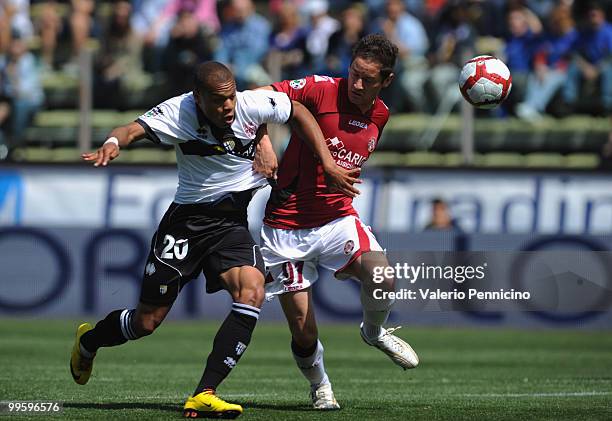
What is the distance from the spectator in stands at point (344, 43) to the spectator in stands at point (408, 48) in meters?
0.49

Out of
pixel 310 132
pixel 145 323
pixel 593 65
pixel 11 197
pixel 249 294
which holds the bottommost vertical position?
pixel 11 197

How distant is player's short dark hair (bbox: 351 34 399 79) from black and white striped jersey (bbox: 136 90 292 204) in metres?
0.65

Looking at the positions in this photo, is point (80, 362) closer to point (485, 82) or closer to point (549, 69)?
point (485, 82)

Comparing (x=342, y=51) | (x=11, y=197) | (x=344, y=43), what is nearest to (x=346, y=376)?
(x=342, y=51)

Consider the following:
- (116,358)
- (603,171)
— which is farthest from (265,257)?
(603,171)

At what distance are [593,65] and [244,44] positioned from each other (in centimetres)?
518

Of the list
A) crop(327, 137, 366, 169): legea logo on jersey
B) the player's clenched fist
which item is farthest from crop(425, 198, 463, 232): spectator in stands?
the player's clenched fist

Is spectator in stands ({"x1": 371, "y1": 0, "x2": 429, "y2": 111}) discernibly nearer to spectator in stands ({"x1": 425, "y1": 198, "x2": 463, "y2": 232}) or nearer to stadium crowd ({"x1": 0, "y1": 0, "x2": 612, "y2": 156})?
stadium crowd ({"x1": 0, "y1": 0, "x2": 612, "y2": 156})

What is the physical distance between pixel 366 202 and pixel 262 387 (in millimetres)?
7973

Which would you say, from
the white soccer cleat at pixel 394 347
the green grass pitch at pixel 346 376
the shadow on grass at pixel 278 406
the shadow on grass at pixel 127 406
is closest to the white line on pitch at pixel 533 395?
the green grass pitch at pixel 346 376

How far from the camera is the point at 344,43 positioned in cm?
1792

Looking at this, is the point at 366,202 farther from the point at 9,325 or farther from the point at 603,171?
the point at 9,325

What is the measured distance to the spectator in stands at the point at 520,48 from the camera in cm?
1775

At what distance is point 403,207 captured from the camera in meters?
17.5
